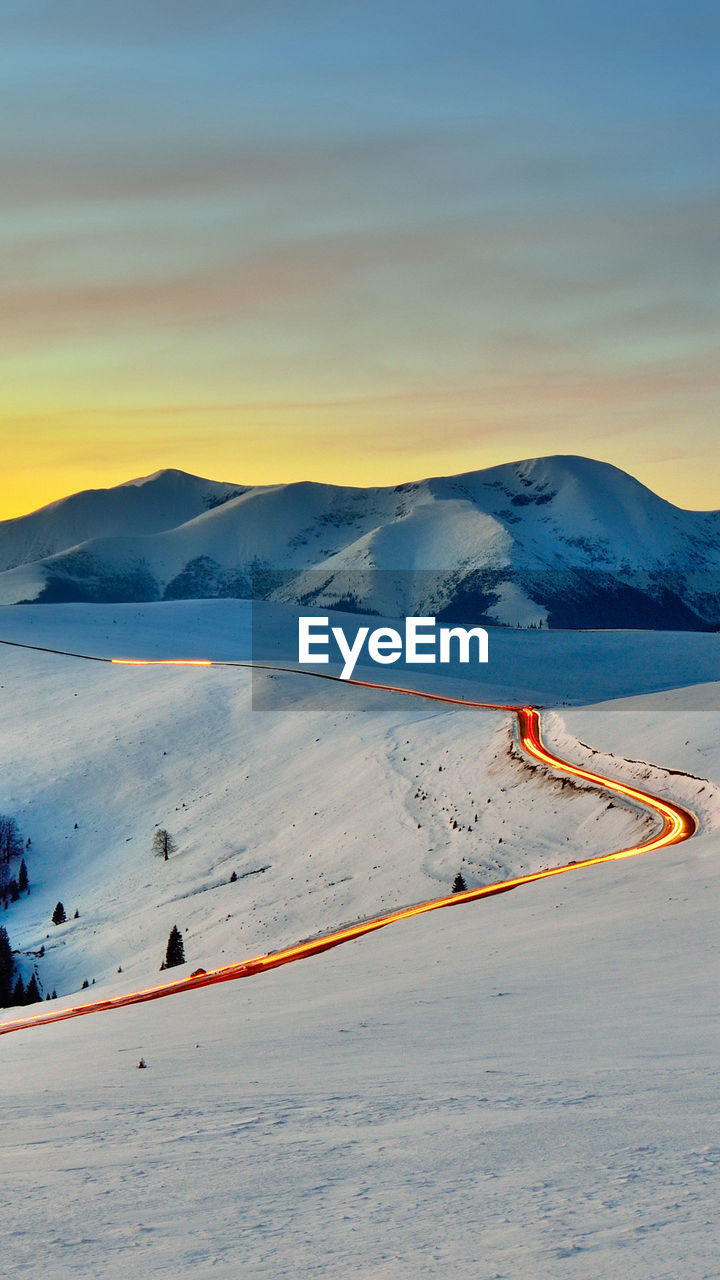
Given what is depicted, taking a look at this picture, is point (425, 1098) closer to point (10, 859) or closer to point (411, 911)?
point (411, 911)

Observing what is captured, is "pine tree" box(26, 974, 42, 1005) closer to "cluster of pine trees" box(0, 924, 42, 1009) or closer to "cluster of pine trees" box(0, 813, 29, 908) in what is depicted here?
"cluster of pine trees" box(0, 924, 42, 1009)

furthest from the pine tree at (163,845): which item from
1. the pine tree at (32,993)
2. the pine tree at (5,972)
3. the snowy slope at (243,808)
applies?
the pine tree at (32,993)

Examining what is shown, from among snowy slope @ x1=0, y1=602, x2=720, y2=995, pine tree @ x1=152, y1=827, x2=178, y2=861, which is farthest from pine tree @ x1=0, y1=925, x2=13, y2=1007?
pine tree @ x1=152, y1=827, x2=178, y2=861

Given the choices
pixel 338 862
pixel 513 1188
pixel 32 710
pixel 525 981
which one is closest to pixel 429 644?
pixel 32 710

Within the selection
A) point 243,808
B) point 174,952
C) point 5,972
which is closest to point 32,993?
point 5,972

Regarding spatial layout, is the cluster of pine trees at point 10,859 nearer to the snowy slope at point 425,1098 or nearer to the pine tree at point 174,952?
the snowy slope at point 425,1098
